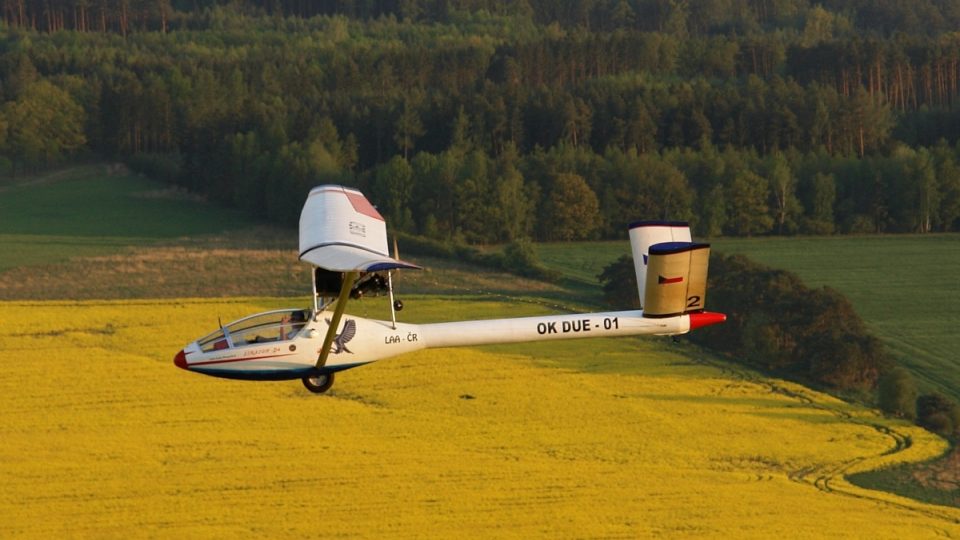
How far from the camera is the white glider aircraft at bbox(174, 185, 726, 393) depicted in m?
47.8

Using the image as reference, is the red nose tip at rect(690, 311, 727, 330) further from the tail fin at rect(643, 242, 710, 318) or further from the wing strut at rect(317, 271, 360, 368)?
the wing strut at rect(317, 271, 360, 368)

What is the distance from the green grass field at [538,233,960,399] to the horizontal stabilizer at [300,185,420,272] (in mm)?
57245

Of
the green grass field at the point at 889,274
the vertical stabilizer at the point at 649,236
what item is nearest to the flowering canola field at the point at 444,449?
the green grass field at the point at 889,274

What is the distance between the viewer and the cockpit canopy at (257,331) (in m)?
47.9

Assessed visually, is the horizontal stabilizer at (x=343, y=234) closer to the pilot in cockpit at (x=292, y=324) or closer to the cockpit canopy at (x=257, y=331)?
the pilot in cockpit at (x=292, y=324)

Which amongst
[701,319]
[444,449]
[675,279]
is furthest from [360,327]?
[444,449]

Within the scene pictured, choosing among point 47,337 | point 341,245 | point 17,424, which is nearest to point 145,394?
point 17,424

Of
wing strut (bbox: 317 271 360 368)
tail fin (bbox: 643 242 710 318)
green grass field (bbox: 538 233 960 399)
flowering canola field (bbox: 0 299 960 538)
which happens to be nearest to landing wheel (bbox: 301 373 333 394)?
wing strut (bbox: 317 271 360 368)

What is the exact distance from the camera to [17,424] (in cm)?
8538

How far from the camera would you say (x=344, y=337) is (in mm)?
48312

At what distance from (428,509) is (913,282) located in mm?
71733

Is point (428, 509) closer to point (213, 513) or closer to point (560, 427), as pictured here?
point (213, 513)

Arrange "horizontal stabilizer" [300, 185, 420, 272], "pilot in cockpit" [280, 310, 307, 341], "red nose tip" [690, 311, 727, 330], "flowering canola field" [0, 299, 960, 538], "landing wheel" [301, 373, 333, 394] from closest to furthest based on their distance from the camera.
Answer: "horizontal stabilizer" [300, 185, 420, 272] → "pilot in cockpit" [280, 310, 307, 341] → "landing wheel" [301, 373, 333, 394] → "red nose tip" [690, 311, 727, 330] → "flowering canola field" [0, 299, 960, 538]

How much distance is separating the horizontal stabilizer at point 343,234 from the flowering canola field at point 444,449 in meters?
19.6
